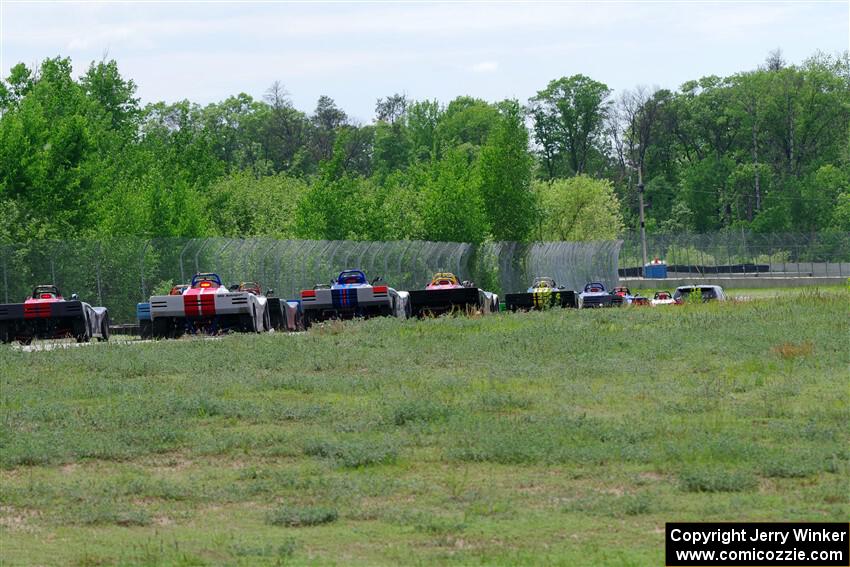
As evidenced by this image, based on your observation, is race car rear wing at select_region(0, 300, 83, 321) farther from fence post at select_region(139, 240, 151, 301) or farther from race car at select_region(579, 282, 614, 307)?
race car at select_region(579, 282, 614, 307)

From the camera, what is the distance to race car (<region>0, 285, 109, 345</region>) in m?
32.6

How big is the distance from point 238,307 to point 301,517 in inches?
922

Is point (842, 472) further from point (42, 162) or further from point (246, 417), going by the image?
point (42, 162)

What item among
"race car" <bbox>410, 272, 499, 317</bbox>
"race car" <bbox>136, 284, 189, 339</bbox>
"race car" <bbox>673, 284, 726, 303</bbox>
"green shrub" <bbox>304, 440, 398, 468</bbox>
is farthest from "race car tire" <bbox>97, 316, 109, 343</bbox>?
"green shrub" <bbox>304, 440, 398, 468</bbox>

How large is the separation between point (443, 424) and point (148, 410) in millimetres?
3946

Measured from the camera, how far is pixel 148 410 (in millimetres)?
17328

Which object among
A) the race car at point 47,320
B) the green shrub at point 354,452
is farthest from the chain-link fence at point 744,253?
the green shrub at point 354,452

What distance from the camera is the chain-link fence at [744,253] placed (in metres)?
84.6

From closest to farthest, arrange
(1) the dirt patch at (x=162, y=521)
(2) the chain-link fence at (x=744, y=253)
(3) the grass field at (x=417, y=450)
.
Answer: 1. (3) the grass field at (x=417, y=450)
2. (1) the dirt patch at (x=162, y=521)
3. (2) the chain-link fence at (x=744, y=253)

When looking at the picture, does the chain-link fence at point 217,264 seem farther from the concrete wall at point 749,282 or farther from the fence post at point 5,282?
the concrete wall at point 749,282

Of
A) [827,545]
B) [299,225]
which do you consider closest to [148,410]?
[827,545]

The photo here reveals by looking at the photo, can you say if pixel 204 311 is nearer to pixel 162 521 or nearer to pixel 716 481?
pixel 162 521

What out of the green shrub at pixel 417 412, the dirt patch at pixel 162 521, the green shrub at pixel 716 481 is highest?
the green shrub at pixel 417 412

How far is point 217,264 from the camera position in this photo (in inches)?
1672
